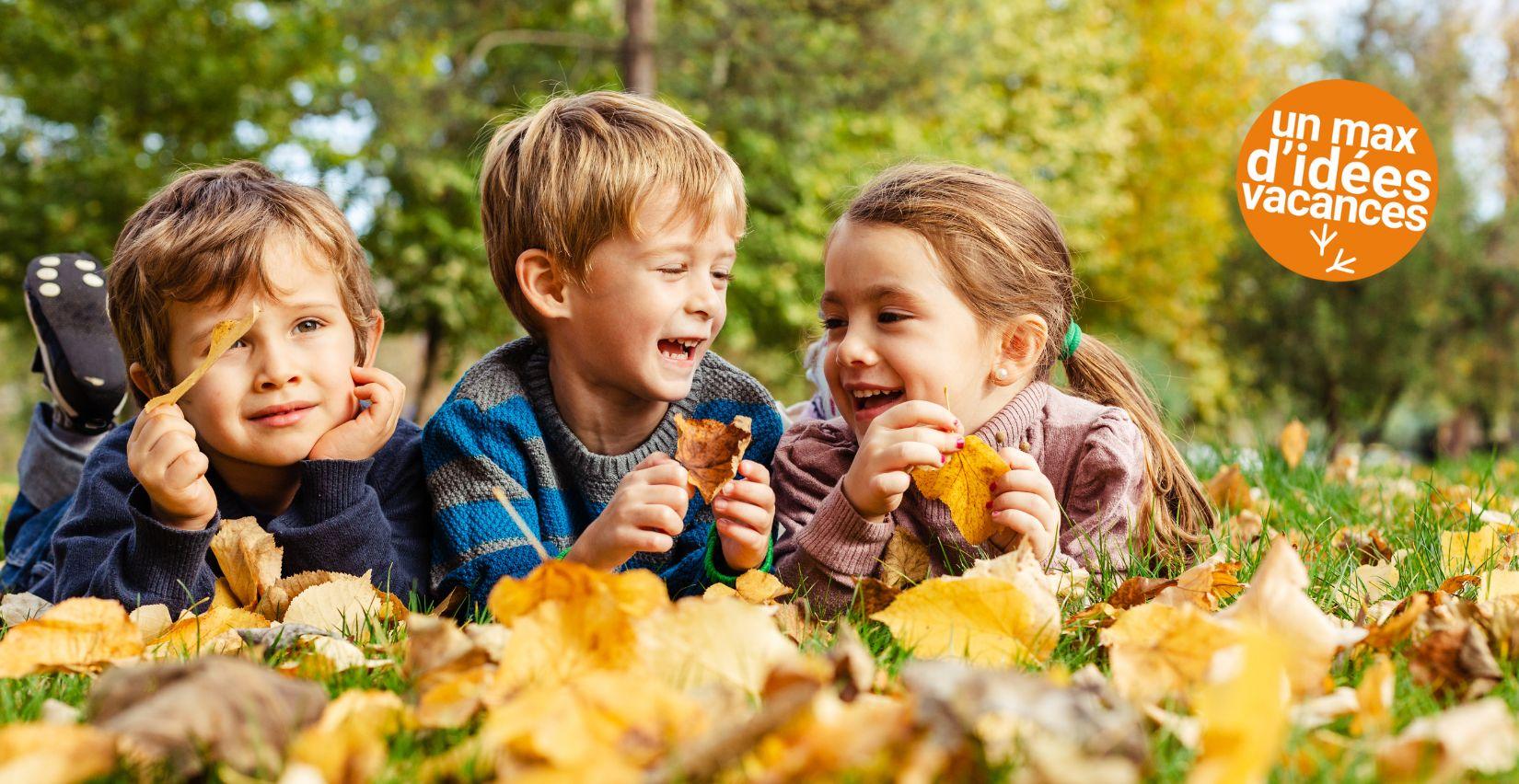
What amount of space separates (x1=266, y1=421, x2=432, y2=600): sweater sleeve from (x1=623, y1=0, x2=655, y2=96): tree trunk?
8.88 m

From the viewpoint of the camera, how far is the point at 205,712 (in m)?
1.15

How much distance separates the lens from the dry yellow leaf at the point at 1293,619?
1406 millimetres

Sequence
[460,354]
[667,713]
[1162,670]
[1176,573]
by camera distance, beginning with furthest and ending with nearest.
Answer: [460,354], [1176,573], [1162,670], [667,713]

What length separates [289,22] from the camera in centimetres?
1366

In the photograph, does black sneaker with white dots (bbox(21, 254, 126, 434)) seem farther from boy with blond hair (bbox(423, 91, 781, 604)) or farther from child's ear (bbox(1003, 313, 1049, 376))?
child's ear (bbox(1003, 313, 1049, 376))

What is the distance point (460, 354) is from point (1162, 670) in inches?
581

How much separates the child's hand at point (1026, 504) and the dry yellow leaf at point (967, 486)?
0.02 m

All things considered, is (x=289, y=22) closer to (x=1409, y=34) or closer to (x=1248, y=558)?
(x=1248, y=558)

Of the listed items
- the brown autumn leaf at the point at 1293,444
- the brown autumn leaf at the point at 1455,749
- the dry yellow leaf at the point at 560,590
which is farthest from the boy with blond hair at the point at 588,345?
the brown autumn leaf at the point at 1293,444

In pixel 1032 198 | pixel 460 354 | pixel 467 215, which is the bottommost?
pixel 460 354

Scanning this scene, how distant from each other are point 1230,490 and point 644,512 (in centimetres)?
210

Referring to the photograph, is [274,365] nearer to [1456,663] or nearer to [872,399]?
[872,399]

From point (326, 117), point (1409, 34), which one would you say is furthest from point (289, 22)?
point (1409, 34)

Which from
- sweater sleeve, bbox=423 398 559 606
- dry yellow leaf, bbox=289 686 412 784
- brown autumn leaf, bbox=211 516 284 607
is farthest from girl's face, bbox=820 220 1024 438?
dry yellow leaf, bbox=289 686 412 784
